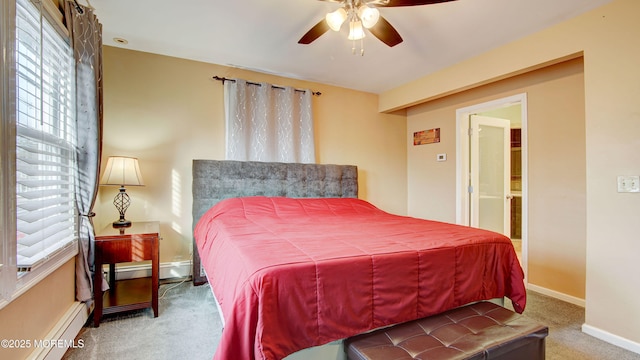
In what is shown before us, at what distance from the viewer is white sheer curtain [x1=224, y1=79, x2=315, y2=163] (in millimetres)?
3281

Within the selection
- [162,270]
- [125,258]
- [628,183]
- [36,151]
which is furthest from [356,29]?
[162,270]

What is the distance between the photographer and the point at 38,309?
1.53 m

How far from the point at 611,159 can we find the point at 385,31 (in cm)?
188

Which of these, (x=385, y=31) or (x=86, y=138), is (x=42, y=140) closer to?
(x=86, y=138)

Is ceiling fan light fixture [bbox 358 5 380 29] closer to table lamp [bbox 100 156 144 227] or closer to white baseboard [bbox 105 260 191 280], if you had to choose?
table lamp [bbox 100 156 144 227]

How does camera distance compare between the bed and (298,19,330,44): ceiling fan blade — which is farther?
(298,19,330,44): ceiling fan blade

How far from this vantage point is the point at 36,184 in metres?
1.48

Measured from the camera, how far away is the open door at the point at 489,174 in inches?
149

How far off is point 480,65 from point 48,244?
3863 mm

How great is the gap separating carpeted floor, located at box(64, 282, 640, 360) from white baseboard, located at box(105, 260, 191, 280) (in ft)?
1.74

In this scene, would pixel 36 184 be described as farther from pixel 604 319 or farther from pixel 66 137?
pixel 604 319

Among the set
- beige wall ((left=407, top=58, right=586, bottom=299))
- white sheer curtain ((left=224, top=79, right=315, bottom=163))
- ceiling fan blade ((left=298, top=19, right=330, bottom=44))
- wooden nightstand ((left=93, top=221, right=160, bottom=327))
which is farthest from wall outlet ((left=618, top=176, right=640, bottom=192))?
wooden nightstand ((left=93, top=221, right=160, bottom=327))

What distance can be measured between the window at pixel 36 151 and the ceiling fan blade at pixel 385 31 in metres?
1.97

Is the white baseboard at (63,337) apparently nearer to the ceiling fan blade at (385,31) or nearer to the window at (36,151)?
the window at (36,151)
